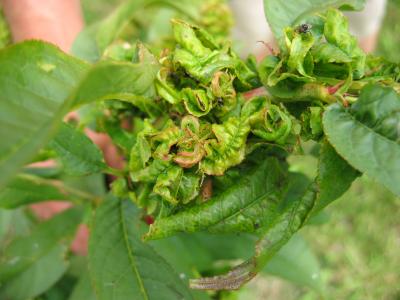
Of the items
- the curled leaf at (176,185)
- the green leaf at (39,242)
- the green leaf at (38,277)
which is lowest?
the green leaf at (38,277)

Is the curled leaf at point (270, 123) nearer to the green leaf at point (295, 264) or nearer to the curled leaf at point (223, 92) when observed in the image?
the curled leaf at point (223, 92)

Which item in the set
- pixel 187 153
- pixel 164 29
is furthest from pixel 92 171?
pixel 164 29

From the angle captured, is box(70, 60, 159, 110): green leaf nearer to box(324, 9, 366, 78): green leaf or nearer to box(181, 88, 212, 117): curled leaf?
box(181, 88, 212, 117): curled leaf

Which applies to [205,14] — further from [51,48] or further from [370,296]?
[370,296]

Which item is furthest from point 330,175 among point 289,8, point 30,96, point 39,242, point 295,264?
point 39,242

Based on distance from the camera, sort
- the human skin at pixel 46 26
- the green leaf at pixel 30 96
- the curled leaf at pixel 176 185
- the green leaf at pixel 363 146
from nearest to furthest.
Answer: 1. the green leaf at pixel 30 96
2. the green leaf at pixel 363 146
3. the curled leaf at pixel 176 185
4. the human skin at pixel 46 26

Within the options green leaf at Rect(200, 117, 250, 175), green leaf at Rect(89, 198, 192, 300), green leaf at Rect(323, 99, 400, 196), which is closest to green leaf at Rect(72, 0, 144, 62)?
green leaf at Rect(89, 198, 192, 300)

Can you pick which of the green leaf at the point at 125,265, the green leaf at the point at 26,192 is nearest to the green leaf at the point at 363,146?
the green leaf at the point at 125,265
